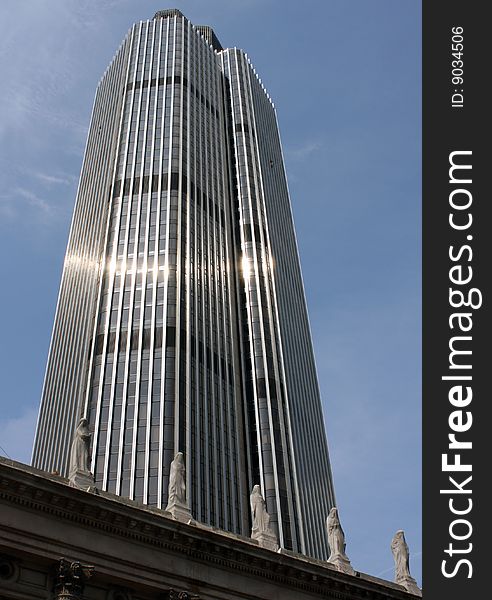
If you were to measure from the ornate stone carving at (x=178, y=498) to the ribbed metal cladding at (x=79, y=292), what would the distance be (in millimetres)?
68588

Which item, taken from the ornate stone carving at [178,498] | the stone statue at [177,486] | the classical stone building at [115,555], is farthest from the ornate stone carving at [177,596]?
the stone statue at [177,486]

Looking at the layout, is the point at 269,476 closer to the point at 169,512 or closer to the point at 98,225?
the point at 98,225

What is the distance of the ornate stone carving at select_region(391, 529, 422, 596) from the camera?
44.7 metres

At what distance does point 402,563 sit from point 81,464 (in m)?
21.1

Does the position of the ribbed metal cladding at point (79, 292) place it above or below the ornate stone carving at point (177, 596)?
above

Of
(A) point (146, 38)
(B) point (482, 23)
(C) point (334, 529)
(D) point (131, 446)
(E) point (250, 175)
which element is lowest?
(C) point (334, 529)

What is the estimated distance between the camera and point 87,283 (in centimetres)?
12575

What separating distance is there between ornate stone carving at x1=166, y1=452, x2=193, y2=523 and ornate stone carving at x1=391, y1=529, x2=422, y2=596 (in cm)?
1476

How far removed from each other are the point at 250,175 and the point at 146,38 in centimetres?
3229

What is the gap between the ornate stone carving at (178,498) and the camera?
35719 mm

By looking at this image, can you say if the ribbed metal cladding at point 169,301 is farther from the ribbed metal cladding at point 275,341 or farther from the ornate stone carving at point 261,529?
the ornate stone carving at point 261,529

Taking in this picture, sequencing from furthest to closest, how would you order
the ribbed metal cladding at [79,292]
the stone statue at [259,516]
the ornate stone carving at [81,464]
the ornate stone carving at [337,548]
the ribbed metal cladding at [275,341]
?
1. the ribbed metal cladding at [275,341]
2. the ribbed metal cladding at [79,292]
3. the ornate stone carving at [337,548]
4. the stone statue at [259,516]
5. the ornate stone carving at [81,464]

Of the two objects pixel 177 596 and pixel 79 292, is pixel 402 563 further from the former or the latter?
pixel 79 292

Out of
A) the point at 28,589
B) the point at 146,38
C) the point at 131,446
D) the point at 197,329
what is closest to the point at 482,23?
the point at 28,589
